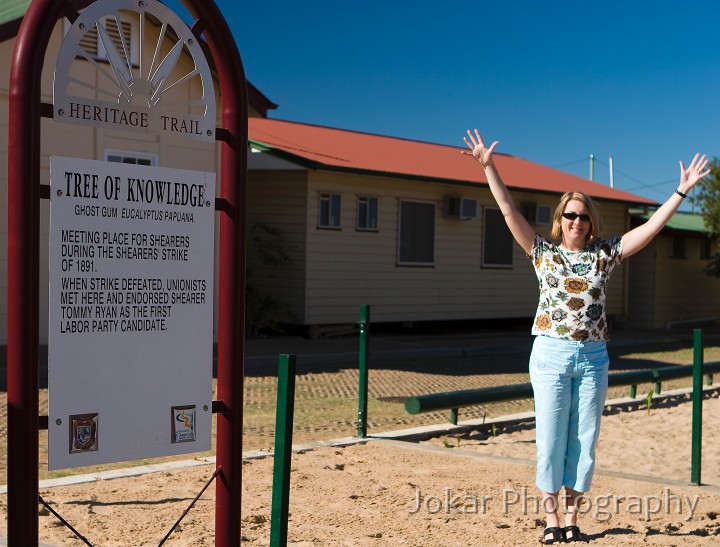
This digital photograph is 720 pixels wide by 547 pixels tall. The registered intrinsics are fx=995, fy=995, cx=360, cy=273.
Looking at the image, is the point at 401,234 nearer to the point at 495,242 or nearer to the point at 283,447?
the point at 495,242

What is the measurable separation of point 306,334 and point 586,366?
14592 mm

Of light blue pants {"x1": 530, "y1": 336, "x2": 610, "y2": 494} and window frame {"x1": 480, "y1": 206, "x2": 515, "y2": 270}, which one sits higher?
window frame {"x1": 480, "y1": 206, "x2": 515, "y2": 270}

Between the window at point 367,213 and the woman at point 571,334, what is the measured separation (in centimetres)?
1492

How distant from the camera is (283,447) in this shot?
12.9ft

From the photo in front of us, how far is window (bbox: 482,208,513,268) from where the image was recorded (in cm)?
2336

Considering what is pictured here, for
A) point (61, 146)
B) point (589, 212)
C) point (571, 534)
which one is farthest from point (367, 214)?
point (571, 534)

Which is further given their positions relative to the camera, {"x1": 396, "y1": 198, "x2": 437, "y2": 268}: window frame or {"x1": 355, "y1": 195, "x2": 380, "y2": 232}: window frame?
{"x1": 396, "y1": 198, "x2": 437, "y2": 268}: window frame

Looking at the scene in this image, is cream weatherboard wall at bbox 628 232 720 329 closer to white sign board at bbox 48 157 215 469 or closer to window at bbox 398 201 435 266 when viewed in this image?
window at bbox 398 201 435 266

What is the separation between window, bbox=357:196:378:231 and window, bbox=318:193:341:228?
1.96 ft

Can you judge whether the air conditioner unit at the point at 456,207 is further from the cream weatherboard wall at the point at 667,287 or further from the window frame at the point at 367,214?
the cream weatherboard wall at the point at 667,287

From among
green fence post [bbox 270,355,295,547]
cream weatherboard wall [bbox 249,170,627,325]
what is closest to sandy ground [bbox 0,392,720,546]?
green fence post [bbox 270,355,295,547]

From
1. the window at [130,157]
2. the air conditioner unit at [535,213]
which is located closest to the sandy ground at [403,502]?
the window at [130,157]

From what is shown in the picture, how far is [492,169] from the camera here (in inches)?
210

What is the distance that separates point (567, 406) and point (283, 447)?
6.04 ft
